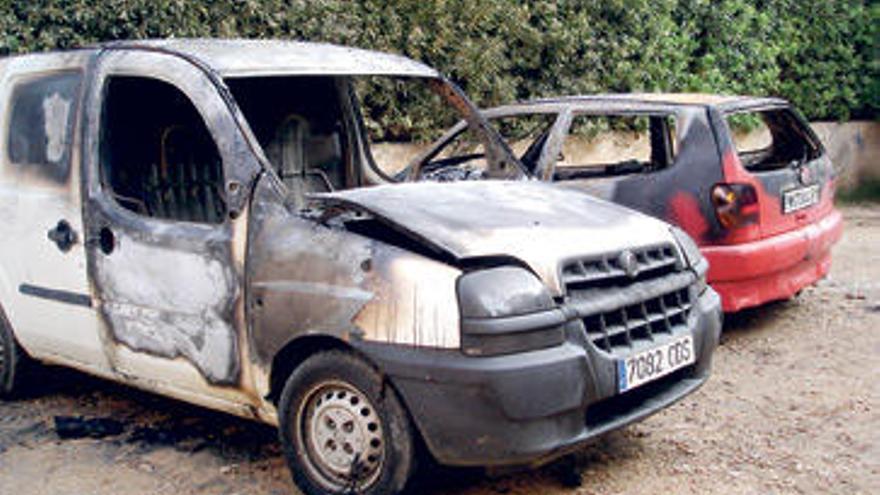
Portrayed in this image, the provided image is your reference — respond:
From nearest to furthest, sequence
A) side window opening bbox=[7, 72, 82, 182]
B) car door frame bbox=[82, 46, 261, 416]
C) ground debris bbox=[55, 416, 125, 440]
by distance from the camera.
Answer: car door frame bbox=[82, 46, 261, 416] → side window opening bbox=[7, 72, 82, 182] → ground debris bbox=[55, 416, 125, 440]

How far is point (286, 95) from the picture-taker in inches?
210

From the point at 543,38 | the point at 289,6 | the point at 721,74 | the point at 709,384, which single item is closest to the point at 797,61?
the point at 721,74

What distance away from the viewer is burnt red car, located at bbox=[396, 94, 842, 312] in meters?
5.71

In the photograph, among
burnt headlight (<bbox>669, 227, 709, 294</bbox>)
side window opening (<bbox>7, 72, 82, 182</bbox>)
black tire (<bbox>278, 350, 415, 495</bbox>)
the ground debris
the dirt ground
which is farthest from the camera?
the ground debris

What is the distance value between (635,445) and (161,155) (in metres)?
2.76

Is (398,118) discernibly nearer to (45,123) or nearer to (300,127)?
(300,127)

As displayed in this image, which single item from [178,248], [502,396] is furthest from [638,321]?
[178,248]

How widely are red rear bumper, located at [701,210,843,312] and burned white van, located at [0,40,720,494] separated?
61.5 inches

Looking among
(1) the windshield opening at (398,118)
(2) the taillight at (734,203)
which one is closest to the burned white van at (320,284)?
(2) the taillight at (734,203)

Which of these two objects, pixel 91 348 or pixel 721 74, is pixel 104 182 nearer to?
pixel 91 348

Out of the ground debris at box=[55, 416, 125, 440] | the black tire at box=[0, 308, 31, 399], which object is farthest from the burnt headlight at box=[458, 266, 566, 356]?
the black tire at box=[0, 308, 31, 399]

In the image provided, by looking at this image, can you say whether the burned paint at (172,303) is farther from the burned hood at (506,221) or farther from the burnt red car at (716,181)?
the burnt red car at (716,181)

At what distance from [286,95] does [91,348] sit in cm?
174

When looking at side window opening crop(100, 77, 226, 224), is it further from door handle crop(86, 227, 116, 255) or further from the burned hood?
the burned hood
